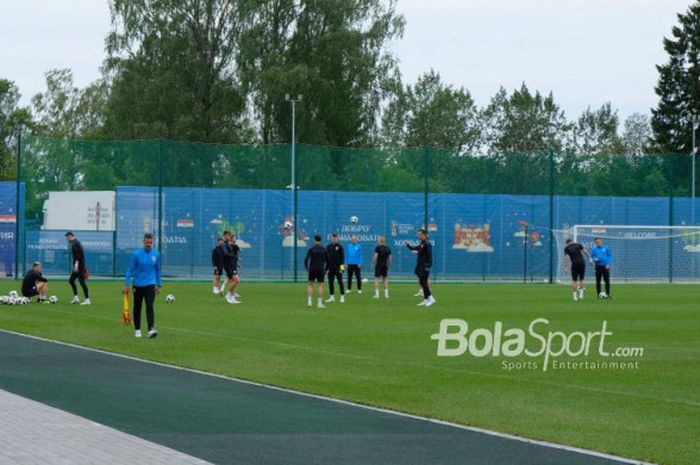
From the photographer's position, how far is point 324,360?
759 inches

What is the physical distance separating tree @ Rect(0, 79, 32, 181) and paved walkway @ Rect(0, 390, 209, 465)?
96998 millimetres

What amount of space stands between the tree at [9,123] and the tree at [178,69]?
121ft

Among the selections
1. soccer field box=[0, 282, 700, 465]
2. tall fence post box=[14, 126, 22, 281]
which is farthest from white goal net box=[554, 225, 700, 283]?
tall fence post box=[14, 126, 22, 281]

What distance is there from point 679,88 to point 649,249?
1761 inches

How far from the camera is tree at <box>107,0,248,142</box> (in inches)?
2815

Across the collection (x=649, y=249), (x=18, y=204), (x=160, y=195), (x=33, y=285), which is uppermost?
(x=160, y=195)

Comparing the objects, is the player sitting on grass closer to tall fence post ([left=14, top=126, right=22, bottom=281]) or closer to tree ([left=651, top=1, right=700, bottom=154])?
tall fence post ([left=14, top=126, right=22, bottom=281])

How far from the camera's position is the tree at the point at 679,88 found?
9575cm

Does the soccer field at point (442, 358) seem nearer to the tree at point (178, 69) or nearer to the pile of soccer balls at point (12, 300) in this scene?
A: the pile of soccer balls at point (12, 300)

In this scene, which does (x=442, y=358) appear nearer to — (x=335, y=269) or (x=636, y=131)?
(x=335, y=269)

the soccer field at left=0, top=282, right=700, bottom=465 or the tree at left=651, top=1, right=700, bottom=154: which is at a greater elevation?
the tree at left=651, top=1, right=700, bottom=154

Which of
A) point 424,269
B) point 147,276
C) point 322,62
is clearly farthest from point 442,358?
point 322,62

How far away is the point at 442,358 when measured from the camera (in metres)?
19.6

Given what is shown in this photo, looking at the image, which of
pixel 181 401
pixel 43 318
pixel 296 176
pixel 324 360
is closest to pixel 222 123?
pixel 296 176
